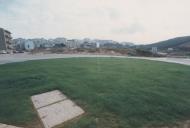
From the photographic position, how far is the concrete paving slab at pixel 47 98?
454 centimetres

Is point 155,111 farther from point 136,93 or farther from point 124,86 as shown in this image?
point 124,86

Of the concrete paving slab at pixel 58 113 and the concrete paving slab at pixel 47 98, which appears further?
the concrete paving slab at pixel 47 98

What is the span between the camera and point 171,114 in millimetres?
3926

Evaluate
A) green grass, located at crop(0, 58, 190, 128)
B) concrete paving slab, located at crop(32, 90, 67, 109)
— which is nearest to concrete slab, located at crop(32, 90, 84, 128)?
concrete paving slab, located at crop(32, 90, 67, 109)

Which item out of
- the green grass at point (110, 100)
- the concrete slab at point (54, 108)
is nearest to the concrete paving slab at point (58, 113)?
the concrete slab at point (54, 108)

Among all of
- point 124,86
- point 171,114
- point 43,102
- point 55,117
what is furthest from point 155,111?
point 43,102

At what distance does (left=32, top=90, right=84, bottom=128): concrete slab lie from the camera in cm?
368

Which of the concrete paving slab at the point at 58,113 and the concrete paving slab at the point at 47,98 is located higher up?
the concrete paving slab at the point at 47,98

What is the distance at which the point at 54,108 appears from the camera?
4254 millimetres

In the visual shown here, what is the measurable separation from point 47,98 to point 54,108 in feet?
2.37

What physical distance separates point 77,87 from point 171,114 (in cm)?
291

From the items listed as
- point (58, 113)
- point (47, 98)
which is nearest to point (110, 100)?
point (58, 113)

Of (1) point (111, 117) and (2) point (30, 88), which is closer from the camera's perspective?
(1) point (111, 117)

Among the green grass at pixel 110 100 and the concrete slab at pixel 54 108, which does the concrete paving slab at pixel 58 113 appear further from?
the green grass at pixel 110 100
